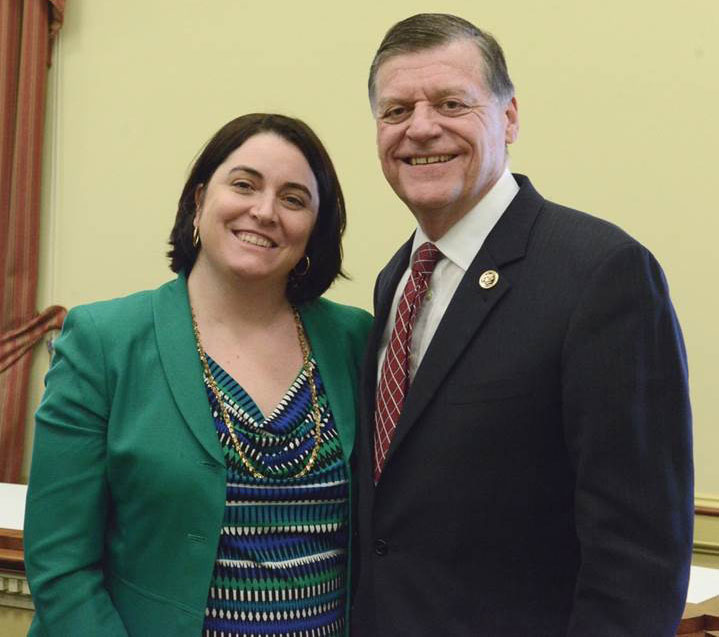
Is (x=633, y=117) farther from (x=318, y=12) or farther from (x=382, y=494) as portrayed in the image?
(x=382, y=494)

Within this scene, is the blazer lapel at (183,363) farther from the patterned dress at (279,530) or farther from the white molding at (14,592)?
the white molding at (14,592)

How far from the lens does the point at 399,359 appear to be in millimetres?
1860

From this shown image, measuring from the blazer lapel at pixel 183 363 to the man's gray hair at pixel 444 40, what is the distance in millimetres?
608

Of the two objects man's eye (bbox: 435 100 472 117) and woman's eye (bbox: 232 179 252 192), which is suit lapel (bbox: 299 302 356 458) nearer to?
woman's eye (bbox: 232 179 252 192)

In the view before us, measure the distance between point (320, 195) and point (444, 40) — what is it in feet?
1.36

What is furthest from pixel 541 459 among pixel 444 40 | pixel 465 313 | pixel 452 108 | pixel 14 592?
pixel 14 592

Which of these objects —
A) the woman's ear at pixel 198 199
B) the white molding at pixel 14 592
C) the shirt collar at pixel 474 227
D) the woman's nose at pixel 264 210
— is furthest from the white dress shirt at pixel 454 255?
the white molding at pixel 14 592

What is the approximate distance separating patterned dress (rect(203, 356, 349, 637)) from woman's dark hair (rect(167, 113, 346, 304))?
0.30m

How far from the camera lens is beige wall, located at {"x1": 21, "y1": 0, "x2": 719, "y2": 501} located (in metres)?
3.61

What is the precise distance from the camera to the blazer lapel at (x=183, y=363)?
1831 millimetres

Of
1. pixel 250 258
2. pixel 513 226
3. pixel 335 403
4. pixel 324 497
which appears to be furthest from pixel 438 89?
pixel 324 497

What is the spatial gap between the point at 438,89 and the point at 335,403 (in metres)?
0.62

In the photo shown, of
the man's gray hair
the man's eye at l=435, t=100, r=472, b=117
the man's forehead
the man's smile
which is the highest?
the man's gray hair

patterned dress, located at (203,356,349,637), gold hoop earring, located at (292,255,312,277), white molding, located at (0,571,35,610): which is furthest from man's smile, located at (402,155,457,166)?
white molding, located at (0,571,35,610)
